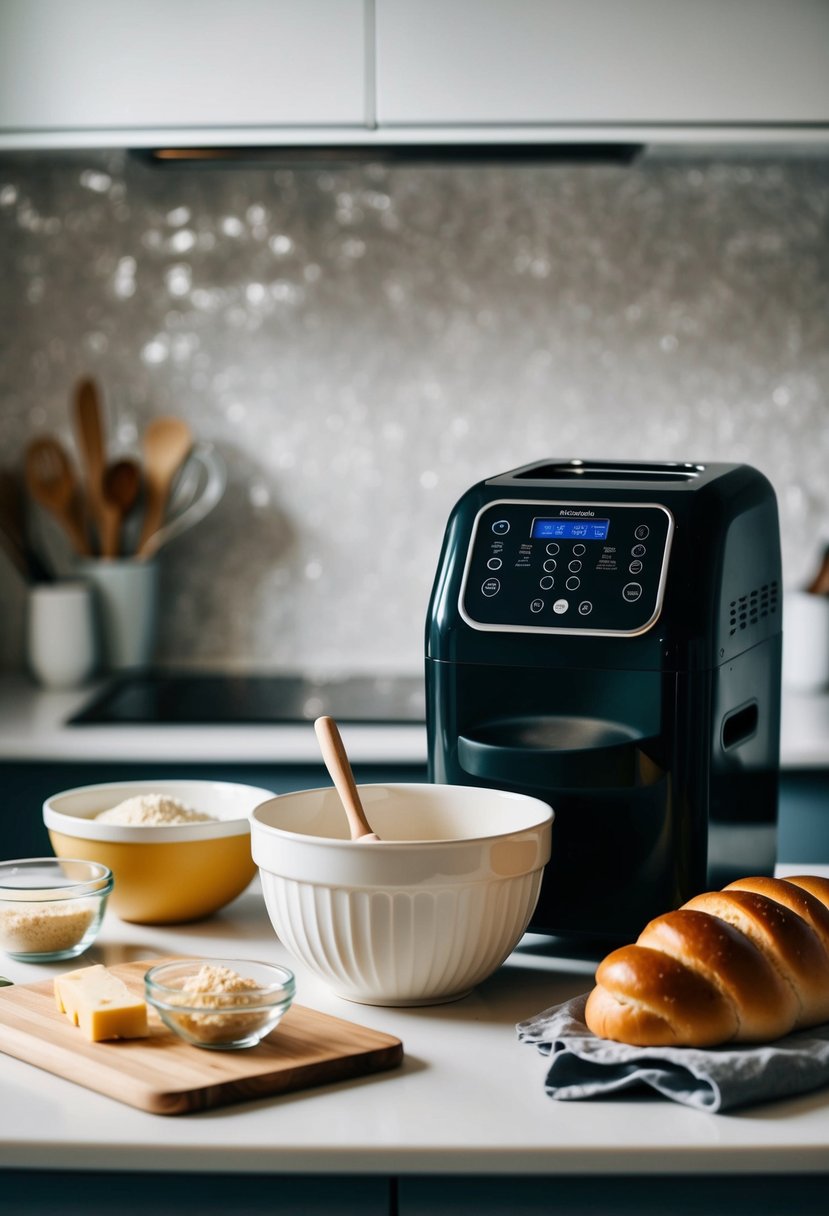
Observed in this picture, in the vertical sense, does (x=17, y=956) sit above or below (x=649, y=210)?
below

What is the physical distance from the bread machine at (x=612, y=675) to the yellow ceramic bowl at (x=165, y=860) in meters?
0.18

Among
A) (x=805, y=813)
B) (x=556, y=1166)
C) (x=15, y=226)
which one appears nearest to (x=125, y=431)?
(x=15, y=226)

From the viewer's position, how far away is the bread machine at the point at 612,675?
1.07 metres

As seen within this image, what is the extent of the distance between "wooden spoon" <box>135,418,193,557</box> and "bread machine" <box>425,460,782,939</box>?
4.68 ft

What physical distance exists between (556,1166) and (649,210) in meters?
2.03

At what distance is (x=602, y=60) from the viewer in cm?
211

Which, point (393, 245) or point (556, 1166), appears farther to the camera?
point (393, 245)

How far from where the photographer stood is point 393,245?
101 inches

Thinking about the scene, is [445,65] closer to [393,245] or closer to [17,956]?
[393,245]

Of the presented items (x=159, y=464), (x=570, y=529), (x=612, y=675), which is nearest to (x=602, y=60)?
(x=159, y=464)

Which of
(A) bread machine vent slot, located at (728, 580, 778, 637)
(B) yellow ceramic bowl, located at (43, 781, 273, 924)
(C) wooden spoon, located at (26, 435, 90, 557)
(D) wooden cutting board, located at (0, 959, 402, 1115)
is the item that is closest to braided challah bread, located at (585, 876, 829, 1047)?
(D) wooden cutting board, located at (0, 959, 402, 1115)

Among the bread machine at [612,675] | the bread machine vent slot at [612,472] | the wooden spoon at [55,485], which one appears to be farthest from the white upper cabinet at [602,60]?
the bread machine at [612,675]

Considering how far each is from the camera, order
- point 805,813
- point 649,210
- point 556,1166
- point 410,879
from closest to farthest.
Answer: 1. point 556,1166
2. point 410,879
3. point 805,813
4. point 649,210

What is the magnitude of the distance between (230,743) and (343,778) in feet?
3.43
